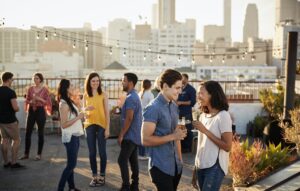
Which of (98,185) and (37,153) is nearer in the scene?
(98,185)

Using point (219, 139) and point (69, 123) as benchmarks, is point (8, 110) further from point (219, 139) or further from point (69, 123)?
point (219, 139)

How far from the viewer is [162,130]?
13.7 feet

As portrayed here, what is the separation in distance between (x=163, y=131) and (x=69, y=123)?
2.37m

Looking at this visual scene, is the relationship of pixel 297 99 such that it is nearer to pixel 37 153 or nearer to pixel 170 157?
pixel 37 153

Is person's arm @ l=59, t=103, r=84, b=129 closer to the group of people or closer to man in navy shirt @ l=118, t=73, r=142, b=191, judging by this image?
the group of people

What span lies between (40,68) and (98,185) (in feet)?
354

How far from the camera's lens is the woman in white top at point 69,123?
20.4 feet

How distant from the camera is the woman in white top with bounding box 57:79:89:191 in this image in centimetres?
623

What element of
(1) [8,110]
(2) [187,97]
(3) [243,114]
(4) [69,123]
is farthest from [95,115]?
(3) [243,114]

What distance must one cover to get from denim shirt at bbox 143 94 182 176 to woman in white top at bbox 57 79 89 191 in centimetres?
225

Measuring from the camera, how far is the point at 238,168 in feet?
22.4

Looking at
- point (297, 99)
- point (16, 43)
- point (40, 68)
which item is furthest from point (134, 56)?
point (297, 99)

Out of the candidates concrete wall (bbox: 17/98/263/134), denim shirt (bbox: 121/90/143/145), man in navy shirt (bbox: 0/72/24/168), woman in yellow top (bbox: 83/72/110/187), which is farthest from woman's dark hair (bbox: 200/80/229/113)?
concrete wall (bbox: 17/98/263/134)

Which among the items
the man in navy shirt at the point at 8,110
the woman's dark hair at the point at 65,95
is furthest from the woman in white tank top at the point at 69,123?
the man in navy shirt at the point at 8,110
